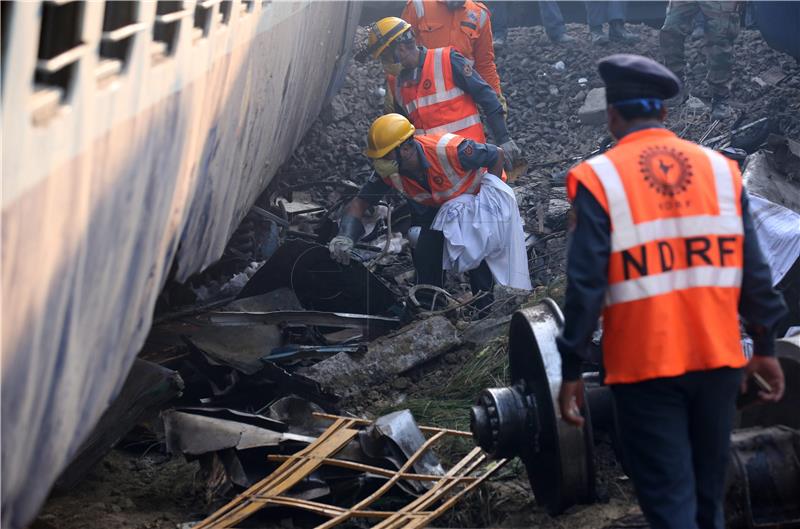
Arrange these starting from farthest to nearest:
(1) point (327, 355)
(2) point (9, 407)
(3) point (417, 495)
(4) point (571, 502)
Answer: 1. (1) point (327, 355)
2. (3) point (417, 495)
3. (4) point (571, 502)
4. (2) point (9, 407)

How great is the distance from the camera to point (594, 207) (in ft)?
9.23

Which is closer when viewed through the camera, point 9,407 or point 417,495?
point 9,407

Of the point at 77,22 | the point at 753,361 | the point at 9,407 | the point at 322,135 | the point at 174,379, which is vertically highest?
the point at 77,22

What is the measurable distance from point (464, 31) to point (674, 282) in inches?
242

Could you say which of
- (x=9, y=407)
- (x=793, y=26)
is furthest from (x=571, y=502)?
(x=793, y=26)

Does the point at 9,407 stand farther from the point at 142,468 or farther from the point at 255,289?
the point at 255,289

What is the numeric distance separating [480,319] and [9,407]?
15.0 feet

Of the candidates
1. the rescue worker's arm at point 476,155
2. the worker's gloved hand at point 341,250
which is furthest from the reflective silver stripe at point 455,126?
the worker's gloved hand at point 341,250

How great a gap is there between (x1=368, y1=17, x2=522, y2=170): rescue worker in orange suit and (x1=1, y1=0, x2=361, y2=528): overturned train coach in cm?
331

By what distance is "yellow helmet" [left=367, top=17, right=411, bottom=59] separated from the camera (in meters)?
A: 7.41

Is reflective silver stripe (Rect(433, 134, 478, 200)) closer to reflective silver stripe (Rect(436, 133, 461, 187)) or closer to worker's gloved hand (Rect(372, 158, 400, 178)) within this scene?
reflective silver stripe (Rect(436, 133, 461, 187))

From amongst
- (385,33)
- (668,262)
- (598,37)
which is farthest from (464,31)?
(668,262)

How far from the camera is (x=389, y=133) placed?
626cm

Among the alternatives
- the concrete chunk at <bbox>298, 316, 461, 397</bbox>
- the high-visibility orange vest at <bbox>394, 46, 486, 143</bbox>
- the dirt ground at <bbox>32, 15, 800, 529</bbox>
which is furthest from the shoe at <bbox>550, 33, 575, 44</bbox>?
the concrete chunk at <bbox>298, 316, 461, 397</bbox>
